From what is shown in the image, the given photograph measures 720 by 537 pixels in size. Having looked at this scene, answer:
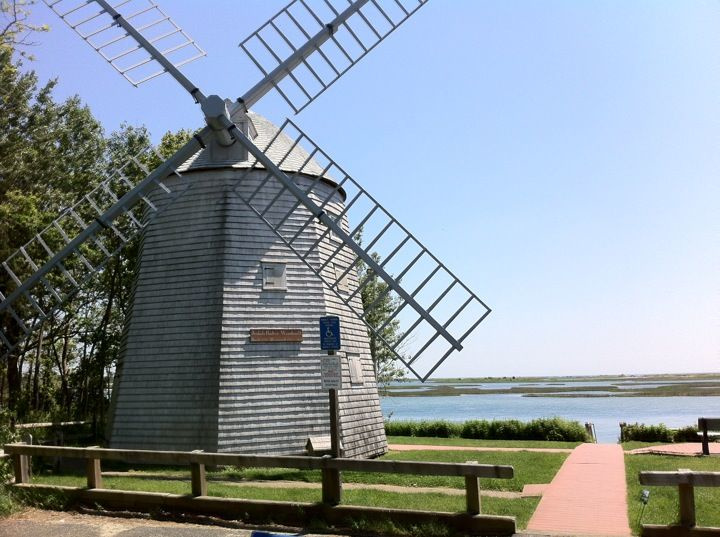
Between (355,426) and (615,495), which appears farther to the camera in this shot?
(355,426)

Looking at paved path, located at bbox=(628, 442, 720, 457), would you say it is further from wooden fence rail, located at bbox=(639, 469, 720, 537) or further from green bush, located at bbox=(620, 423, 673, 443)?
wooden fence rail, located at bbox=(639, 469, 720, 537)

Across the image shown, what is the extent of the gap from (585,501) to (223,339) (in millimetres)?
7379

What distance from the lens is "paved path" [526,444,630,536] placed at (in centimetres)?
730

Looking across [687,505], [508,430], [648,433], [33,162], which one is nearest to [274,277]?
[687,505]

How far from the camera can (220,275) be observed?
13523mm

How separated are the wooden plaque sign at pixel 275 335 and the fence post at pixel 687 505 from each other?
8.64 m

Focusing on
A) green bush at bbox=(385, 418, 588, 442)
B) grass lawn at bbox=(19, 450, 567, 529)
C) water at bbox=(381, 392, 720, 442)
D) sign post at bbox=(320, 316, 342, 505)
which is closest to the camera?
sign post at bbox=(320, 316, 342, 505)

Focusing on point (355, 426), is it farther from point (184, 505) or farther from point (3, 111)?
point (3, 111)

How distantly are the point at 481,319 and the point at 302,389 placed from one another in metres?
4.78

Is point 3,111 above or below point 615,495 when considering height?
above

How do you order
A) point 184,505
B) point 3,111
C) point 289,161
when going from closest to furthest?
point 184,505, point 289,161, point 3,111

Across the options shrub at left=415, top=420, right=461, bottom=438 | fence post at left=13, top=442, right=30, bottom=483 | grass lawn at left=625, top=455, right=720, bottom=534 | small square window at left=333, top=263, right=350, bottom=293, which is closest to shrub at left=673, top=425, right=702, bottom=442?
grass lawn at left=625, top=455, right=720, bottom=534

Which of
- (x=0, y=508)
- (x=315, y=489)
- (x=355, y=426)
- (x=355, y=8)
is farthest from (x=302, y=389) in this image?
(x=355, y=8)

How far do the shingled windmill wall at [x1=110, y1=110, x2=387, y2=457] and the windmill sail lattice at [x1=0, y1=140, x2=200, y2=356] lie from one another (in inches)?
35.3
